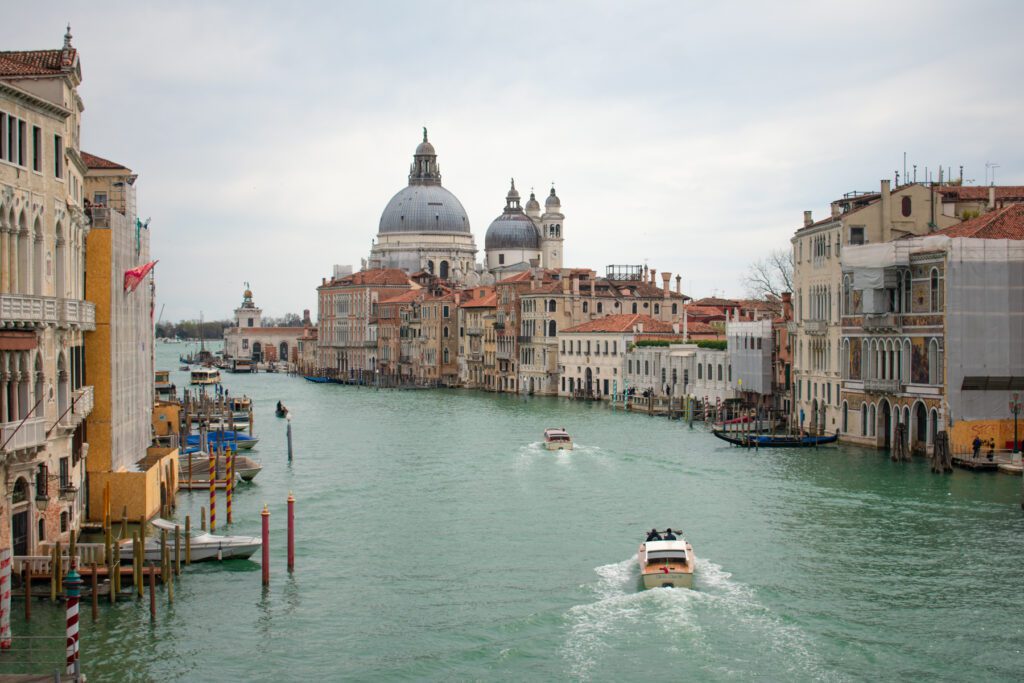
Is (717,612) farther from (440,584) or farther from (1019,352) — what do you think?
(1019,352)

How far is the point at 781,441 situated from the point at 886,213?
20.2 feet

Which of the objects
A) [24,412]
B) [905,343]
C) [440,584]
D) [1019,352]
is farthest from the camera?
[905,343]

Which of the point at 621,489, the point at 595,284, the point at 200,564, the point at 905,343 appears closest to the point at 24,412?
the point at 200,564

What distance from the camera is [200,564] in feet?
58.5

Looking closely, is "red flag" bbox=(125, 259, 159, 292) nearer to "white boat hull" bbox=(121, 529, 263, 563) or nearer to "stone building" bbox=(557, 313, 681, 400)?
"white boat hull" bbox=(121, 529, 263, 563)

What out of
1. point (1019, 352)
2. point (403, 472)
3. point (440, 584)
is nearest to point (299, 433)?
point (403, 472)

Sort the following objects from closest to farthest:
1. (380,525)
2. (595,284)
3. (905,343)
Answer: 1. (380,525)
2. (905,343)
3. (595,284)

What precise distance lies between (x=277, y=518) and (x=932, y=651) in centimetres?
1154

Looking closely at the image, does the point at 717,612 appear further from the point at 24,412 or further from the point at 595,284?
the point at 595,284

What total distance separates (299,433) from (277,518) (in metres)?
18.2

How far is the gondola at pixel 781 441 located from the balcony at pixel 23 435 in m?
21.3

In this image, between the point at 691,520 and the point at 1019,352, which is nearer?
the point at 691,520

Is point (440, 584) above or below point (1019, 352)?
below

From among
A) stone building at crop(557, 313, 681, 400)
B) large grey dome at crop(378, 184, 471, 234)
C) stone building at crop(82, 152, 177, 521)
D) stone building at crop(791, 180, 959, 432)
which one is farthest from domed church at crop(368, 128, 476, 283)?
stone building at crop(82, 152, 177, 521)
